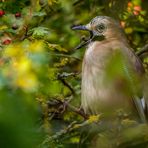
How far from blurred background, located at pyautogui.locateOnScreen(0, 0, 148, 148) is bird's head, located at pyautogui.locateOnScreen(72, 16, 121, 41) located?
0.08m

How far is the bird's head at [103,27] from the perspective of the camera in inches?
186

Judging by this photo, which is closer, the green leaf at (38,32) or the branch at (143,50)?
A: the green leaf at (38,32)

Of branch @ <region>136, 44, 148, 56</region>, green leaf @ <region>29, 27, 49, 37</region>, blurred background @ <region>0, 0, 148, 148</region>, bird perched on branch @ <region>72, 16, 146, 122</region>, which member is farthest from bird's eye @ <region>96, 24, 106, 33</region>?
green leaf @ <region>29, 27, 49, 37</region>

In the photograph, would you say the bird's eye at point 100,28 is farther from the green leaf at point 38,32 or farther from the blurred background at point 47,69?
the green leaf at point 38,32

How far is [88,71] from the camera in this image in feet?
14.1

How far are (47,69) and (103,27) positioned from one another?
2.98 m

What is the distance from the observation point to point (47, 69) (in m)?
1.94

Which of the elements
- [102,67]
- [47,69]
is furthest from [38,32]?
[47,69]

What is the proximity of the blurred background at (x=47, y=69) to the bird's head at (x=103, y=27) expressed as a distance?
0.08 meters

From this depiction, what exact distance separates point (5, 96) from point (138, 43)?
3999mm

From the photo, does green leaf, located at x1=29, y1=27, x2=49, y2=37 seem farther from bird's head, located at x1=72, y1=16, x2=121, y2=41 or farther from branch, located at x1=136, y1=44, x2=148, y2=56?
branch, located at x1=136, y1=44, x2=148, y2=56

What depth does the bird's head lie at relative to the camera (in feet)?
15.5

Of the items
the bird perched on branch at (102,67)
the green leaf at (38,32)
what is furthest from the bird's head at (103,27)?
the green leaf at (38,32)

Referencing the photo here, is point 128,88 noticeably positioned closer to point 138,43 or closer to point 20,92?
point 20,92
